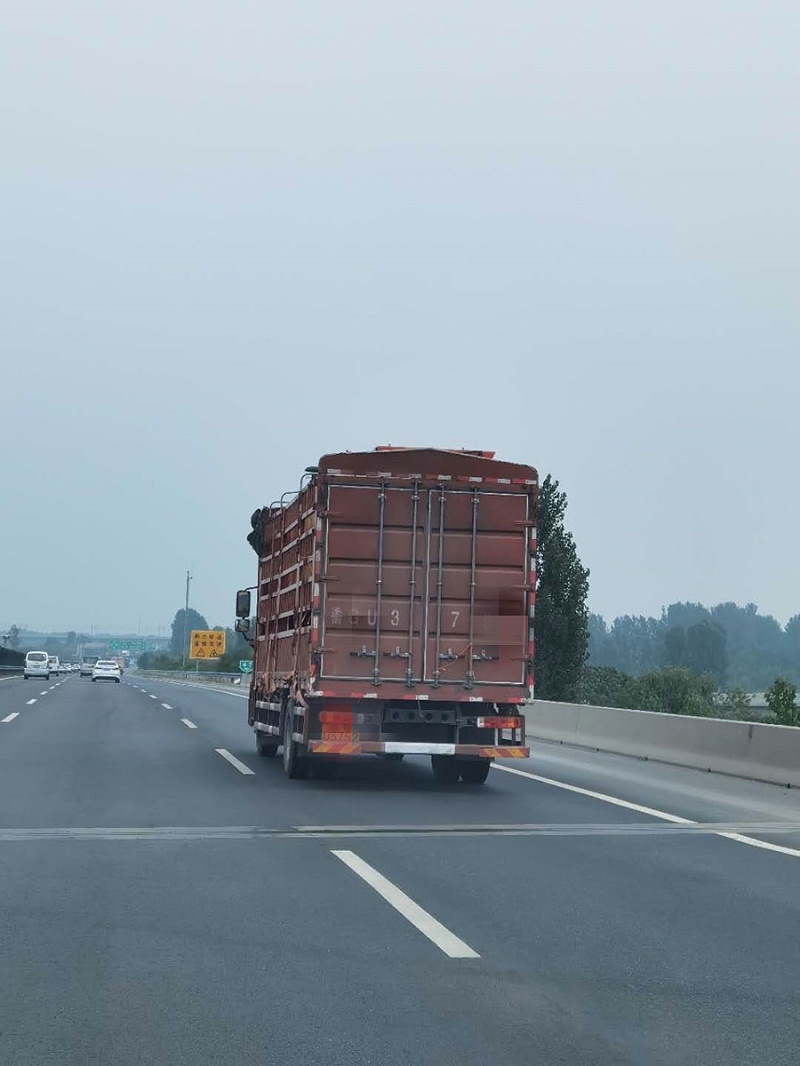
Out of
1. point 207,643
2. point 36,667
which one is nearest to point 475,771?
point 36,667

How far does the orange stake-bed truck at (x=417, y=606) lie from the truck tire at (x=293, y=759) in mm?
446

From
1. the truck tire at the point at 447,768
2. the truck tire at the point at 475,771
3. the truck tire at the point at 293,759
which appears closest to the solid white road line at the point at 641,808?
the truck tire at the point at 475,771

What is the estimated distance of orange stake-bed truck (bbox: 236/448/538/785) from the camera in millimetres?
15117

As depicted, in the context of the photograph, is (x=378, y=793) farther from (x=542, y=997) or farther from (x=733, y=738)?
(x=542, y=997)

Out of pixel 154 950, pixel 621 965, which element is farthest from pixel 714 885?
pixel 154 950

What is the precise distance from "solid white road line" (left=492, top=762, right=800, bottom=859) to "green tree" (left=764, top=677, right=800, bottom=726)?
3203 centimetres

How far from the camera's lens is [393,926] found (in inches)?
310

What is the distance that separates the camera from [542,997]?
630 centimetres

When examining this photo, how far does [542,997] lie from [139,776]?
11.1 m

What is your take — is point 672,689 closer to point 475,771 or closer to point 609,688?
point 609,688

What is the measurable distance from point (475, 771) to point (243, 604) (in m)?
Result: 6.01

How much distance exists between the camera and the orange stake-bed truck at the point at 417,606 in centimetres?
1512

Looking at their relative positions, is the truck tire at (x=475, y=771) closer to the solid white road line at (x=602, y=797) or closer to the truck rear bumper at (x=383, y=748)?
the solid white road line at (x=602, y=797)

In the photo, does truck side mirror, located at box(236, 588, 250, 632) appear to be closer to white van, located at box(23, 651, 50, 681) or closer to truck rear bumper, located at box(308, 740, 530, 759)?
truck rear bumper, located at box(308, 740, 530, 759)
